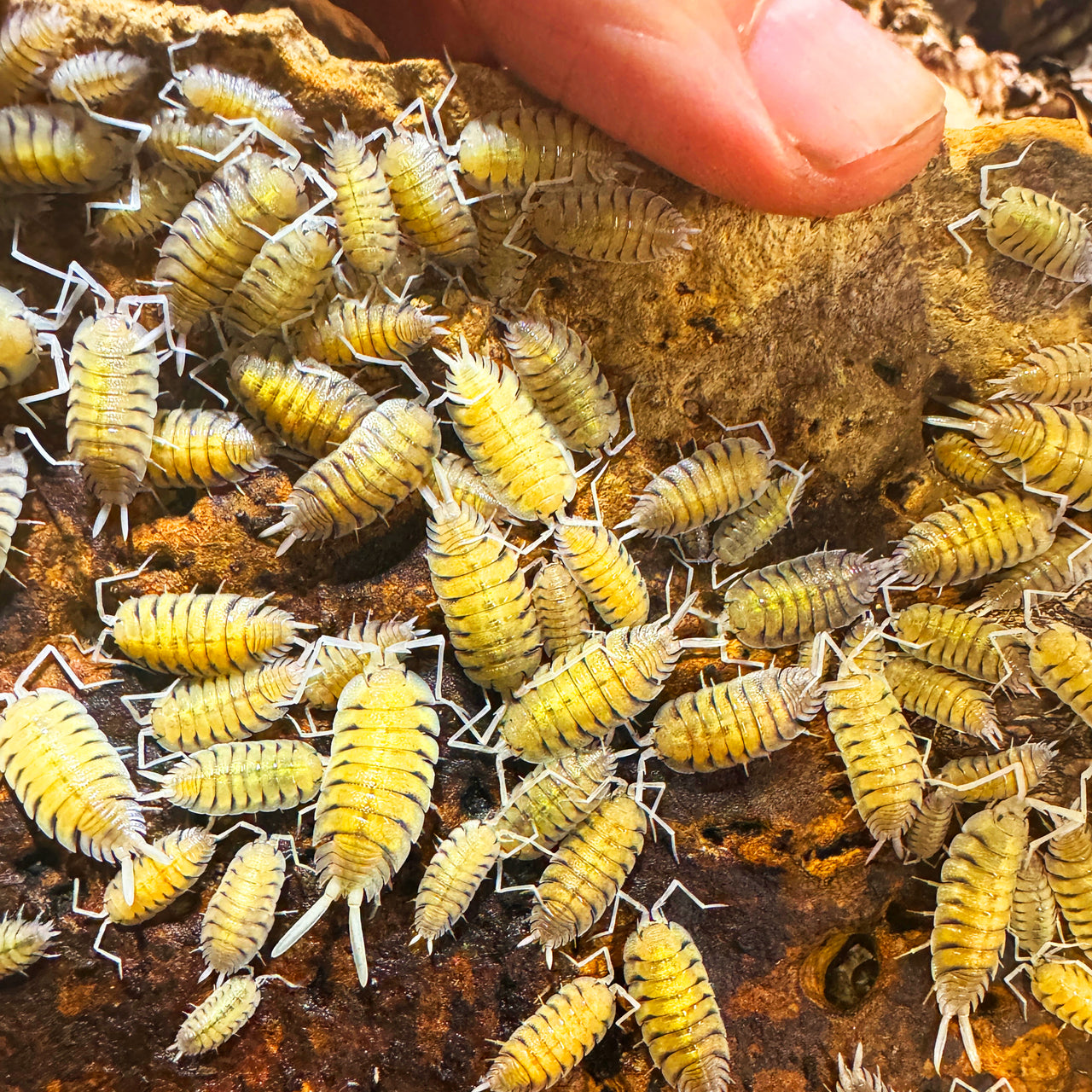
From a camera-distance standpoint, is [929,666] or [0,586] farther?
[929,666]

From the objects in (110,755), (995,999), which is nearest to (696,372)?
(110,755)

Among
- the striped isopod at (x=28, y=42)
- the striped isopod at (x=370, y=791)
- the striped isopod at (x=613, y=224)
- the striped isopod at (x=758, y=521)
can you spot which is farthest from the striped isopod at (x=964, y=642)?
the striped isopod at (x=28, y=42)

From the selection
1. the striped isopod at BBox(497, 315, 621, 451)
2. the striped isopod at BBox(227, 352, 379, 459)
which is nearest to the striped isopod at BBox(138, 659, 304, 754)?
the striped isopod at BBox(227, 352, 379, 459)

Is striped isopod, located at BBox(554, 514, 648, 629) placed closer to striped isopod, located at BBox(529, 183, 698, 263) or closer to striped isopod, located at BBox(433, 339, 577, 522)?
striped isopod, located at BBox(433, 339, 577, 522)

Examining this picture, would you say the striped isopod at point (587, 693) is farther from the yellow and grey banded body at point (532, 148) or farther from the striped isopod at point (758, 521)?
the yellow and grey banded body at point (532, 148)

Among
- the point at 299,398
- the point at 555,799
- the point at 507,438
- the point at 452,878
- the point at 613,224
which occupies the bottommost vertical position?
A: the point at 452,878

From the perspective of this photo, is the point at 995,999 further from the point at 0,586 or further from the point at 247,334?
the point at 0,586

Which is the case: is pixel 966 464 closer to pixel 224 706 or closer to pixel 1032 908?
pixel 1032 908

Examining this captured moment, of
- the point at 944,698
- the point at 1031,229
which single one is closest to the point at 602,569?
the point at 944,698
